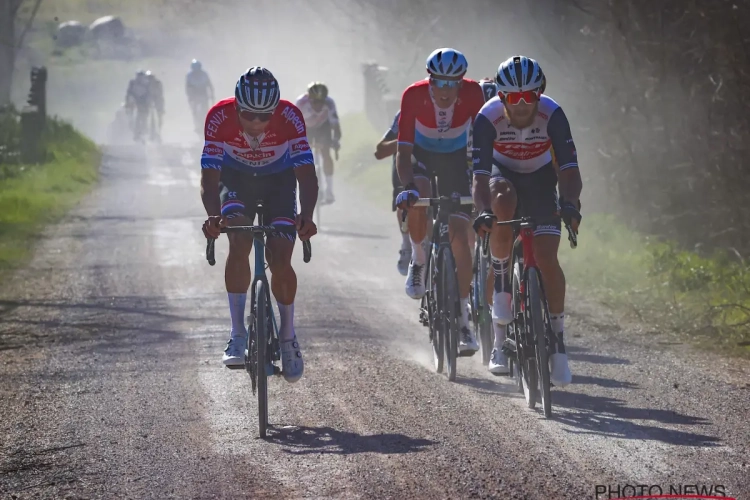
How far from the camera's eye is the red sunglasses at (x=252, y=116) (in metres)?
7.39

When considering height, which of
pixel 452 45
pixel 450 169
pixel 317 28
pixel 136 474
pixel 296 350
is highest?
pixel 317 28

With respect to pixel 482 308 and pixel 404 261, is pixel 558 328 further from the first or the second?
pixel 404 261

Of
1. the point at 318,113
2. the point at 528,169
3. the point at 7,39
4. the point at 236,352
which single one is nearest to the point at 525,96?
the point at 528,169

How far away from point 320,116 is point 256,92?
35.1ft

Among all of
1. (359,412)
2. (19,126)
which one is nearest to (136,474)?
(359,412)

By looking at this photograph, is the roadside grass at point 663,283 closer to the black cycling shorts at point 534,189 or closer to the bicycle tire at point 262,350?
the black cycling shorts at point 534,189

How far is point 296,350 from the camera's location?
759cm

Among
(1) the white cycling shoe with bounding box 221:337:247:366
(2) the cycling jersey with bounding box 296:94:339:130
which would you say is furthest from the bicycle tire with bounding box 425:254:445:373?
(2) the cycling jersey with bounding box 296:94:339:130

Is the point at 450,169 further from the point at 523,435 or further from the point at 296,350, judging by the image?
the point at 523,435

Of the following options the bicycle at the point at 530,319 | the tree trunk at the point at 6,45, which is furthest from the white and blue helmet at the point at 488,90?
the tree trunk at the point at 6,45

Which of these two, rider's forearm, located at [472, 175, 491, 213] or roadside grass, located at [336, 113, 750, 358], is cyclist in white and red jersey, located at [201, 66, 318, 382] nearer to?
rider's forearm, located at [472, 175, 491, 213]

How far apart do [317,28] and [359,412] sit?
4845 cm

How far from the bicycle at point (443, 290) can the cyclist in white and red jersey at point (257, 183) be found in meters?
1.46

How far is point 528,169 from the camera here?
25.8 ft
